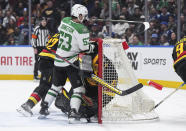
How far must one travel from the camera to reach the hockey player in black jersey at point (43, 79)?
16.7 feet

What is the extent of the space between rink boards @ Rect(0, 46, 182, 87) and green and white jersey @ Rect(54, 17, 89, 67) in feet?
12.9

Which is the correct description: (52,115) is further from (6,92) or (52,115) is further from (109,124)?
(6,92)

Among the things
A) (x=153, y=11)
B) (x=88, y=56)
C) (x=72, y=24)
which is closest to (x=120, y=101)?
(x=88, y=56)

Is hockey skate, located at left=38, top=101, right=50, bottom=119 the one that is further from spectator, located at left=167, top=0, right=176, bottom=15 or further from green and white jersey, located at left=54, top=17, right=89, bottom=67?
spectator, located at left=167, top=0, right=176, bottom=15

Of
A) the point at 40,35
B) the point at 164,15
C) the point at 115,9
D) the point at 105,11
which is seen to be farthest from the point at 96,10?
the point at 164,15

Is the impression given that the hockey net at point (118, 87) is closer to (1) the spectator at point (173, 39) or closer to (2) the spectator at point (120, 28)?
(1) the spectator at point (173, 39)

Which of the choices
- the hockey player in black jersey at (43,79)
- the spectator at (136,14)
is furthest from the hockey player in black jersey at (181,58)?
the spectator at (136,14)

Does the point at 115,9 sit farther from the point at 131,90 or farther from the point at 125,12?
the point at 131,90

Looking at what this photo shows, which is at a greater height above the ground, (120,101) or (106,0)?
(106,0)

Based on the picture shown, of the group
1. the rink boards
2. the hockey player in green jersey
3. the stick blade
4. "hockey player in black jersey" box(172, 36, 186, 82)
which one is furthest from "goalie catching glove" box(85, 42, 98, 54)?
the rink boards

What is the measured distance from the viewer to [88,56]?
15.5ft

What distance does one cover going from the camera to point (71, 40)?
184 inches

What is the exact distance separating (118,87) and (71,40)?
72 cm

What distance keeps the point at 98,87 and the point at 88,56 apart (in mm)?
346
